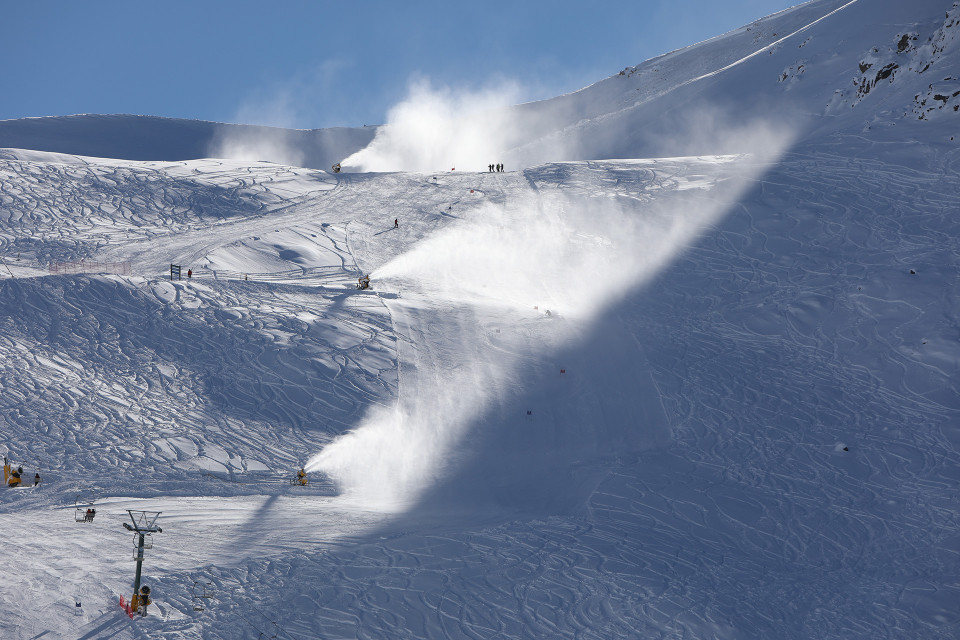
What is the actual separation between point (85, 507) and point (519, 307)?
19.0 meters

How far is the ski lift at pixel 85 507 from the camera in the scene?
21.0 m

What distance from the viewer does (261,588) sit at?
1930 centimetres

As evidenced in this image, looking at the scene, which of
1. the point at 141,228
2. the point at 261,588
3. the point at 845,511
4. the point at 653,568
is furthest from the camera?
the point at 141,228

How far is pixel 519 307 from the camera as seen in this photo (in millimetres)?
36156

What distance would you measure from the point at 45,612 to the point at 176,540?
12.5ft

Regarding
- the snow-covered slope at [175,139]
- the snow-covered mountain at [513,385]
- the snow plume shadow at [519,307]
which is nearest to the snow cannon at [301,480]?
the snow-covered mountain at [513,385]

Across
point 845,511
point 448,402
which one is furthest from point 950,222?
point 448,402

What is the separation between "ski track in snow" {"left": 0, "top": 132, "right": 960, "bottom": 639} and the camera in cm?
1992

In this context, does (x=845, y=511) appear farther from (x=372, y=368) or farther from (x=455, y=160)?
(x=455, y=160)

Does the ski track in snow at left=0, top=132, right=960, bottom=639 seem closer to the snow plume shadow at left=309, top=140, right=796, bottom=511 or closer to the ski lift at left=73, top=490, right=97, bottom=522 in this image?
the ski lift at left=73, top=490, right=97, bottom=522

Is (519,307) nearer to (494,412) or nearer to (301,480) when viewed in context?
(494,412)

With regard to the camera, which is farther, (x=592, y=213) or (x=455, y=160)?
(x=455, y=160)

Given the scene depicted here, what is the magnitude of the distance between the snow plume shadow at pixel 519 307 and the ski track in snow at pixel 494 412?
0.35 metres

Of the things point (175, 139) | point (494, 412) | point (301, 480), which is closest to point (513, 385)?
point (494, 412)
